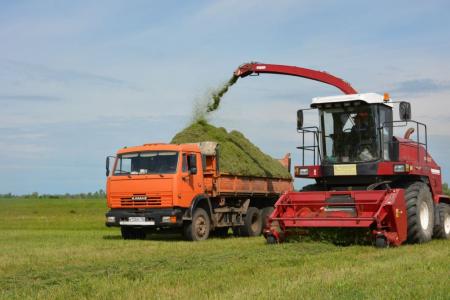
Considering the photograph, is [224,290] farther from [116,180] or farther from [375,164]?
[116,180]

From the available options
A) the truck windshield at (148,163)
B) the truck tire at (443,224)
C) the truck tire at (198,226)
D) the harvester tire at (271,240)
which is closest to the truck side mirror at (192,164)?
the truck windshield at (148,163)

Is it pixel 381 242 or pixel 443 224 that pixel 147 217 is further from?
pixel 443 224

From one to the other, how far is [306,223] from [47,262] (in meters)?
5.25

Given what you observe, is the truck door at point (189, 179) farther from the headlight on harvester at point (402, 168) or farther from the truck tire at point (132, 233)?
the headlight on harvester at point (402, 168)

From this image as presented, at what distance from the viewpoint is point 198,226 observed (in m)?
17.4

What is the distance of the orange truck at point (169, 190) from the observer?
55.3 ft

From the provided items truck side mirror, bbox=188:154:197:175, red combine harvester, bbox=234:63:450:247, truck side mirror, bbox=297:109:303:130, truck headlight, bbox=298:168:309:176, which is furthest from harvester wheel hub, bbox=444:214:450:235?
truck side mirror, bbox=188:154:197:175

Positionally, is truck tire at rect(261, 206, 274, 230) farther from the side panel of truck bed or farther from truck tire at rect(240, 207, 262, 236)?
the side panel of truck bed

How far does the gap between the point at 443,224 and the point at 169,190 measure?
22.2 ft

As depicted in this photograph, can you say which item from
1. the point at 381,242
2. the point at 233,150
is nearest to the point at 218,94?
the point at 233,150

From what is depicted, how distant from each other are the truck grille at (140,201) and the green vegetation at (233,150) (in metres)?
2.46

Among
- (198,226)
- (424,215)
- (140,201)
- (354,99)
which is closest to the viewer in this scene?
(424,215)

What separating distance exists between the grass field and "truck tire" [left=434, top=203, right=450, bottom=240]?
101 inches

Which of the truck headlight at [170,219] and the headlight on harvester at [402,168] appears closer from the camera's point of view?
the headlight on harvester at [402,168]
